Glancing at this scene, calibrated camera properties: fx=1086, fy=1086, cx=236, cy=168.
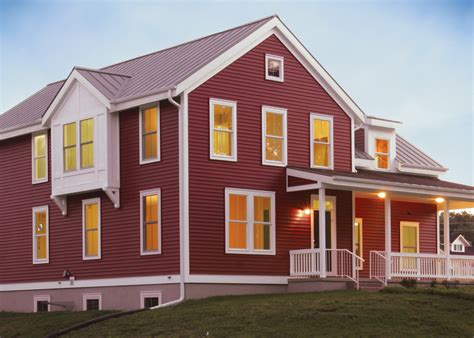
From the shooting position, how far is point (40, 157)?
38875mm

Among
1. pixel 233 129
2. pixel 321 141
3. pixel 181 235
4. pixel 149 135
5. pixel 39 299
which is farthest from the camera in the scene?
pixel 39 299

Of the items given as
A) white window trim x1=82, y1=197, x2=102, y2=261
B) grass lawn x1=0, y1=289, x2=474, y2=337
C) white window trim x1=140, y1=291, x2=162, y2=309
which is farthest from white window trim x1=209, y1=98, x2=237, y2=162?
white window trim x1=82, y1=197, x2=102, y2=261

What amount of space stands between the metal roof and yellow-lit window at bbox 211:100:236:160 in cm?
151

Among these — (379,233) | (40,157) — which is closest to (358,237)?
(379,233)

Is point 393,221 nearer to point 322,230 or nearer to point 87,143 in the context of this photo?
point 322,230

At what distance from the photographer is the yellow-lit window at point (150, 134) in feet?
110

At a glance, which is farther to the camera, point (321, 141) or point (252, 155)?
point (321, 141)

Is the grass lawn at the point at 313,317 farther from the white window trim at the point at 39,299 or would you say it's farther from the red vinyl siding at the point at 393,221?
→ the red vinyl siding at the point at 393,221

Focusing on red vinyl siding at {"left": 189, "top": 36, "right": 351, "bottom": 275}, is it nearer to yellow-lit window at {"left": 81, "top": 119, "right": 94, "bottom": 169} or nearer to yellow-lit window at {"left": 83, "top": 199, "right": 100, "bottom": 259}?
yellow-lit window at {"left": 81, "top": 119, "right": 94, "bottom": 169}

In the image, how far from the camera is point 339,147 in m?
37.5

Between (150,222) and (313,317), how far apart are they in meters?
8.76

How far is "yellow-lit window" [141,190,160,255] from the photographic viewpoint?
3339 centimetres

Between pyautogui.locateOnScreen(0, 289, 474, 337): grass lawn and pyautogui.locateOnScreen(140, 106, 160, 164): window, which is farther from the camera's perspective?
pyautogui.locateOnScreen(140, 106, 160, 164): window

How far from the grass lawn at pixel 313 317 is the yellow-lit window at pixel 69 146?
6.51 metres
